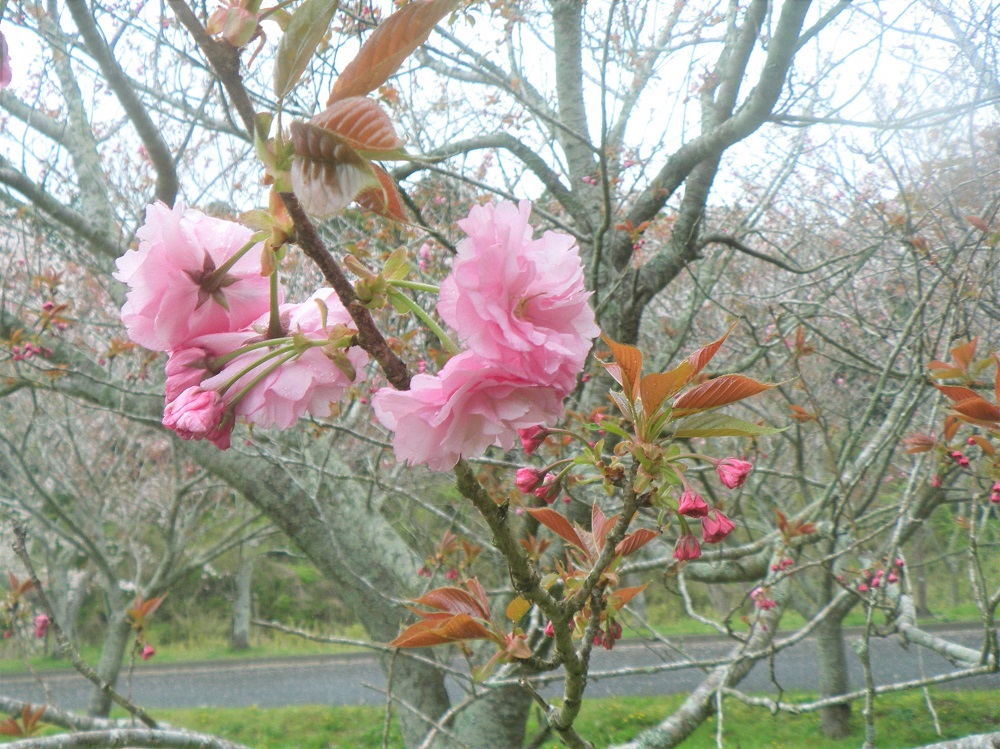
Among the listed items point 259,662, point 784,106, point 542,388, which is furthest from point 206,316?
point 259,662

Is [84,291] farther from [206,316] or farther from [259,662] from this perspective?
[259,662]

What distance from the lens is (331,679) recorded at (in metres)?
10.9

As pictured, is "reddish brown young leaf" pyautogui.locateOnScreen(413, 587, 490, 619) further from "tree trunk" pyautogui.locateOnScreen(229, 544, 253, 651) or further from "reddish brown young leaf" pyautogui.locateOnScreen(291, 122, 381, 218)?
"tree trunk" pyautogui.locateOnScreen(229, 544, 253, 651)

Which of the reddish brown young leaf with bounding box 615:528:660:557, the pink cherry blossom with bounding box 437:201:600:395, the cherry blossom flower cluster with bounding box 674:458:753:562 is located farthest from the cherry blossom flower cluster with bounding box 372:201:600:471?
the reddish brown young leaf with bounding box 615:528:660:557

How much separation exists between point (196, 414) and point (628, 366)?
0.36 meters

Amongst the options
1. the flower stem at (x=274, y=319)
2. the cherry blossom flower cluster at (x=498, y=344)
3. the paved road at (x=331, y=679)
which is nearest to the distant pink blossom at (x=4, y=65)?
the flower stem at (x=274, y=319)

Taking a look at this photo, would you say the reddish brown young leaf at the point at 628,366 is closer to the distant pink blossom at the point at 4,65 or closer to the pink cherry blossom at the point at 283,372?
the pink cherry blossom at the point at 283,372

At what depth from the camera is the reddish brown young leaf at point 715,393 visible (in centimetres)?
62

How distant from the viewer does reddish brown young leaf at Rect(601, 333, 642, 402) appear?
0.63 m

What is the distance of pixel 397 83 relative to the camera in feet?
13.2

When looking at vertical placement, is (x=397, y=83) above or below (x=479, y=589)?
above

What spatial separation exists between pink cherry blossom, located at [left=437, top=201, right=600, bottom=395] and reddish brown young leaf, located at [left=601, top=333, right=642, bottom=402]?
0.10m

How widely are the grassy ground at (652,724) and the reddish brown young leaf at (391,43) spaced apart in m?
6.74

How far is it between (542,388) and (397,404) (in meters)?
0.11
